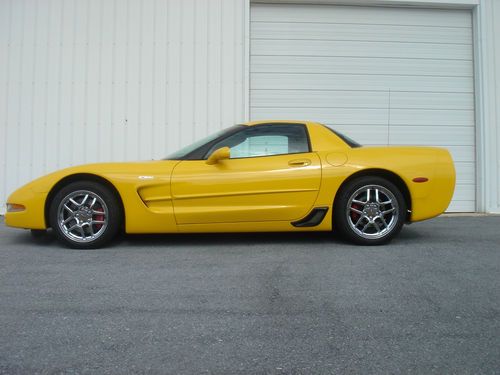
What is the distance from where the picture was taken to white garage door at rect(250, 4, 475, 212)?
704 cm

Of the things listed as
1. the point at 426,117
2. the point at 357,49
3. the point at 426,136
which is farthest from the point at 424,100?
the point at 357,49

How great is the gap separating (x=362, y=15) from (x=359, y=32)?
11.8 inches

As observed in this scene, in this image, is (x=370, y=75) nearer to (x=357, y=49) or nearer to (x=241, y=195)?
(x=357, y=49)

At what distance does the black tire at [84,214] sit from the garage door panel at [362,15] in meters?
4.40

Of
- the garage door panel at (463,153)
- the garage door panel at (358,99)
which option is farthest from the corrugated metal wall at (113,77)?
the garage door panel at (463,153)

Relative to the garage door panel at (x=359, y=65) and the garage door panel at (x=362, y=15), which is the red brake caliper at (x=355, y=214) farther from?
the garage door panel at (x=362, y=15)

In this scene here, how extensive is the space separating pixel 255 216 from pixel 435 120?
454cm

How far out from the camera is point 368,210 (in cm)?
405

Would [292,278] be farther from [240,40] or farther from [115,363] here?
[240,40]

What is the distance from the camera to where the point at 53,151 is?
6730mm

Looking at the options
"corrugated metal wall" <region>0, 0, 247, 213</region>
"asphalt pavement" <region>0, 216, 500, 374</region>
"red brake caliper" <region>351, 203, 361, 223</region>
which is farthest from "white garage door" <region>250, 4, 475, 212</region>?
"asphalt pavement" <region>0, 216, 500, 374</region>

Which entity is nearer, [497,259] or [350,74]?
[497,259]

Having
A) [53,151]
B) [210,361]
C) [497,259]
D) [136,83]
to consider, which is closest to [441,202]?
[497,259]

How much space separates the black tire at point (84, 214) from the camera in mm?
3953
